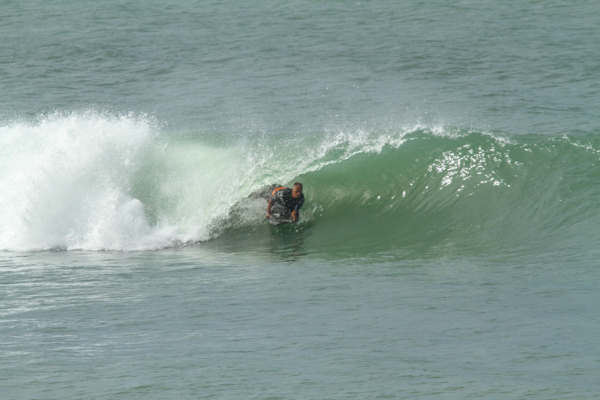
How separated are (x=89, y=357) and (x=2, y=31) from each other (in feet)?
108

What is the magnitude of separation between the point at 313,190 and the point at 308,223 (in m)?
1.10

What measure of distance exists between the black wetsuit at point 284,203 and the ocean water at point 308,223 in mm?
338

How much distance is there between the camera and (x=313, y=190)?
13992 millimetres

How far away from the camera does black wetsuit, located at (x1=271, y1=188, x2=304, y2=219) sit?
12516mm

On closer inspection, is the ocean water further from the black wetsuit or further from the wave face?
the black wetsuit

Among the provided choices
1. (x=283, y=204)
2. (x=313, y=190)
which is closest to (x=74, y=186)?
(x=283, y=204)

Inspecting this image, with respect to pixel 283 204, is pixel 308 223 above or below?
below

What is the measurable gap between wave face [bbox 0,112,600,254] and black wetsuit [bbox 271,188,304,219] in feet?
1.11

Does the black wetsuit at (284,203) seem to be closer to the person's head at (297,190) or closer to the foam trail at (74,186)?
the person's head at (297,190)

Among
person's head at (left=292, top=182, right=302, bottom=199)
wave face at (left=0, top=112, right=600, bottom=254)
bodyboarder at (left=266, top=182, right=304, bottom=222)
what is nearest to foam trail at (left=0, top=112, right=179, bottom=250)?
wave face at (left=0, top=112, right=600, bottom=254)

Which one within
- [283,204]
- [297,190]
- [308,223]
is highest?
[297,190]

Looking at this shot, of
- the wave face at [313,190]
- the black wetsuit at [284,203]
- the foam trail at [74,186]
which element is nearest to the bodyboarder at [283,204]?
the black wetsuit at [284,203]

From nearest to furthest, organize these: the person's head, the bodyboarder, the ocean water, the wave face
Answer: the ocean water → the wave face → the person's head → the bodyboarder

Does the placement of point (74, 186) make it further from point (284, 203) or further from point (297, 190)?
point (297, 190)
